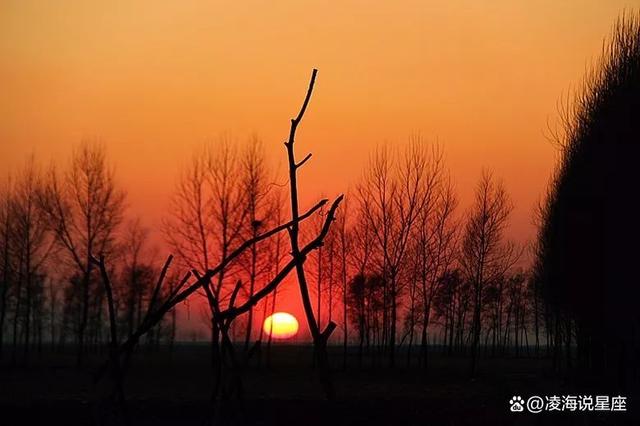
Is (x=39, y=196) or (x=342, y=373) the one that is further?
(x=39, y=196)

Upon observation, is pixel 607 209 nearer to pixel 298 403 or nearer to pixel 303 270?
pixel 298 403

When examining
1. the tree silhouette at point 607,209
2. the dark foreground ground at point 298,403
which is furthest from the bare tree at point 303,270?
the tree silhouette at point 607,209

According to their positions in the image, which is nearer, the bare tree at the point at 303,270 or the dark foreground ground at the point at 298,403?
the bare tree at the point at 303,270

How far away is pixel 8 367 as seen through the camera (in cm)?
4072

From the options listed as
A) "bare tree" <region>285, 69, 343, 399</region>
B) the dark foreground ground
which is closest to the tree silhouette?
the dark foreground ground

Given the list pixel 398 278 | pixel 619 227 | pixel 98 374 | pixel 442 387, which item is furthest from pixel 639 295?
pixel 398 278

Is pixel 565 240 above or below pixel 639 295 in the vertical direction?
above

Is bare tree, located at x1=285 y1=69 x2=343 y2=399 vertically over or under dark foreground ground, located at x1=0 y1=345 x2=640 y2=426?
over

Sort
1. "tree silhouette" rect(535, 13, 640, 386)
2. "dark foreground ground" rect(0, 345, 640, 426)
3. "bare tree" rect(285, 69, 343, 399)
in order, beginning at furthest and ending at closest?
"tree silhouette" rect(535, 13, 640, 386) → "dark foreground ground" rect(0, 345, 640, 426) → "bare tree" rect(285, 69, 343, 399)

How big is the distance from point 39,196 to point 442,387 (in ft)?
81.1

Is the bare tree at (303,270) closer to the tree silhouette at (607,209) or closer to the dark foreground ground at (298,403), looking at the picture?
the dark foreground ground at (298,403)

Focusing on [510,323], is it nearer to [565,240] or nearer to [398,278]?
[398,278]

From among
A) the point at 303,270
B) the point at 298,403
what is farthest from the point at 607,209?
the point at 303,270

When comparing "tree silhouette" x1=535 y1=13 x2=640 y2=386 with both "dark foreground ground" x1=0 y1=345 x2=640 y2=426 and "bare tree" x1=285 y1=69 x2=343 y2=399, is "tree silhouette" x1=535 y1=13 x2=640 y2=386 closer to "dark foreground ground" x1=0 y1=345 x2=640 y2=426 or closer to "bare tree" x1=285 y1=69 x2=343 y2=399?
"dark foreground ground" x1=0 y1=345 x2=640 y2=426
